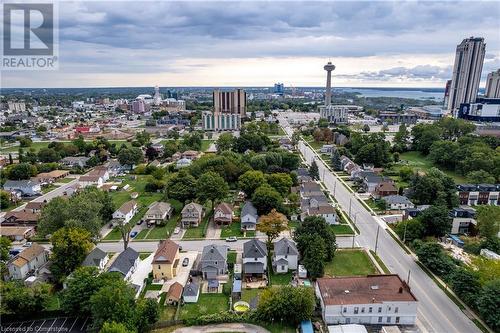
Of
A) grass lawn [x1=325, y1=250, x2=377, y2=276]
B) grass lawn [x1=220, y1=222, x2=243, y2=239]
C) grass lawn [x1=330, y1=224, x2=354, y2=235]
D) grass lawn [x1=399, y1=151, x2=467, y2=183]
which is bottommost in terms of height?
grass lawn [x1=220, y1=222, x2=243, y2=239]

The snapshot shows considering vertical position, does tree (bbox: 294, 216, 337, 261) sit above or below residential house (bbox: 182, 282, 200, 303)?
above

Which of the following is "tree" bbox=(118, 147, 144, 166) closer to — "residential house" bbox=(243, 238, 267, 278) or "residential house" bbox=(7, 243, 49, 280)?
"residential house" bbox=(7, 243, 49, 280)

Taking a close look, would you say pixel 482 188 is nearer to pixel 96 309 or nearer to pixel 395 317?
pixel 395 317

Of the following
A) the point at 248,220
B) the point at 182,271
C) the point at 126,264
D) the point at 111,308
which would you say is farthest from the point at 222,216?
the point at 111,308

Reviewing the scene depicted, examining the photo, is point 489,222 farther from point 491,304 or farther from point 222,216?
point 222,216

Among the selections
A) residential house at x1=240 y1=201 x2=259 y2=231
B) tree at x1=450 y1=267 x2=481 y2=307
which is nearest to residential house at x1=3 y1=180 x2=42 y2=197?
residential house at x1=240 y1=201 x2=259 y2=231

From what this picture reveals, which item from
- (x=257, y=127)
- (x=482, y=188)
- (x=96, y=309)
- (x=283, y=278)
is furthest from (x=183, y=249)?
(x=257, y=127)
